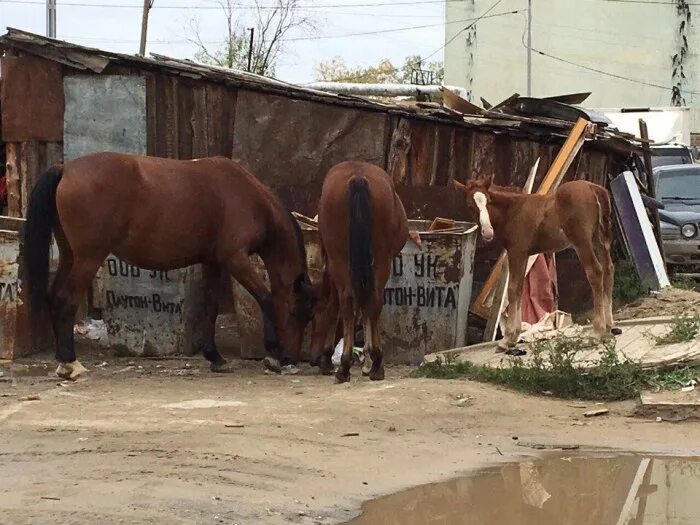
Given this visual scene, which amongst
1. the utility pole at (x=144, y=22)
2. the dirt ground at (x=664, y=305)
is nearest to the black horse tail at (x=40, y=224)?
the dirt ground at (x=664, y=305)

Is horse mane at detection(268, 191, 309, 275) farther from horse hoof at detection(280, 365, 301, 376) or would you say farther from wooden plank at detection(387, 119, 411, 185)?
wooden plank at detection(387, 119, 411, 185)

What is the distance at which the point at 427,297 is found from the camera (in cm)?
1036

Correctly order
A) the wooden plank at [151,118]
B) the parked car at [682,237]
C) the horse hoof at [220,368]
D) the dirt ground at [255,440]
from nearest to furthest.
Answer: the dirt ground at [255,440] < the horse hoof at [220,368] < the wooden plank at [151,118] < the parked car at [682,237]

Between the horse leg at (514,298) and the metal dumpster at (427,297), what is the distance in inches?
20.4

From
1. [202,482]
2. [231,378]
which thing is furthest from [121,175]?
[202,482]

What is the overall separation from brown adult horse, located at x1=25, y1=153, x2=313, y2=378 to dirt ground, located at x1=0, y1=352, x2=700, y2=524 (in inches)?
26.9

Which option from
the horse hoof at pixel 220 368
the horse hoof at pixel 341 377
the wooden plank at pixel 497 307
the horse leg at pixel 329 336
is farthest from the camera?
the wooden plank at pixel 497 307

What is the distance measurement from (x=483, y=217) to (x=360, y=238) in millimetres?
1373

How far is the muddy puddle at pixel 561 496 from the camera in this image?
18.8 feet

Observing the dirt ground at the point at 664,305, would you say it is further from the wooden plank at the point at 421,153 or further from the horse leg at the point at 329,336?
the horse leg at the point at 329,336

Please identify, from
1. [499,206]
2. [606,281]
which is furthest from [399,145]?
[606,281]

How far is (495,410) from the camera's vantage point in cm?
797

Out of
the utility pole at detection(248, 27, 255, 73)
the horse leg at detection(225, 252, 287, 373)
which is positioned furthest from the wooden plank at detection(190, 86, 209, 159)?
the utility pole at detection(248, 27, 255, 73)

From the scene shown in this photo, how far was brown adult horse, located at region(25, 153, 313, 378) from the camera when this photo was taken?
9391mm
